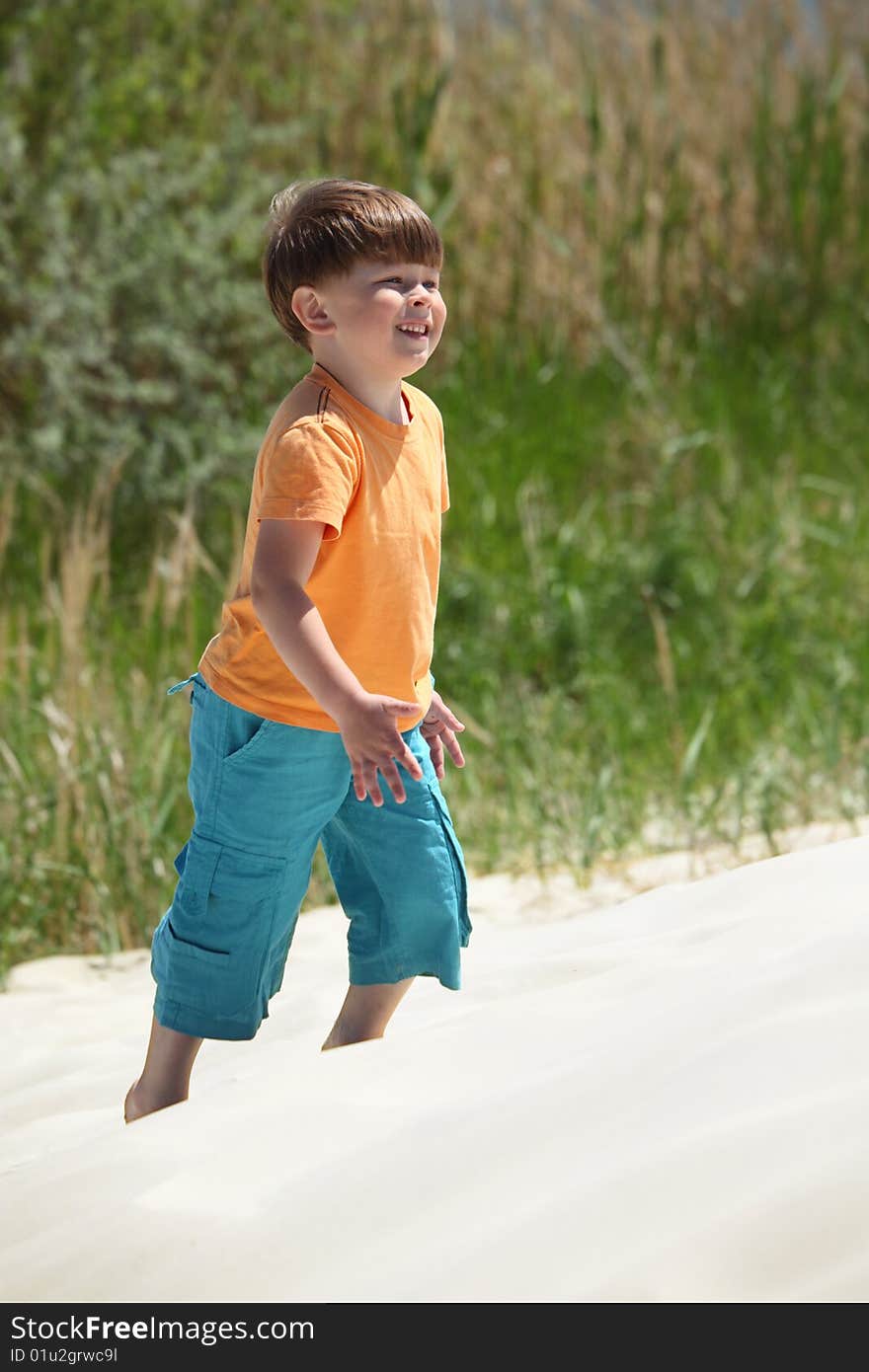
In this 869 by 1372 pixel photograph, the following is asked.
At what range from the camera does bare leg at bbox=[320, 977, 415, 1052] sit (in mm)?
2385

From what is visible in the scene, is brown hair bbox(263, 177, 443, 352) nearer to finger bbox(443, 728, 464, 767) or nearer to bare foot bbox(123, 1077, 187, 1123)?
finger bbox(443, 728, 464, 767)

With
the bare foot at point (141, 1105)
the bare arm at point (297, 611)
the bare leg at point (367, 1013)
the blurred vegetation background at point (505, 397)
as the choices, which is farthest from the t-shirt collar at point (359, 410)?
the blurred vegetation background at point (505, 397)

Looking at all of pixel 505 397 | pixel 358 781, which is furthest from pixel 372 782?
pixel 505 397

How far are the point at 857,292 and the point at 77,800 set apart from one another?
5.32 meters

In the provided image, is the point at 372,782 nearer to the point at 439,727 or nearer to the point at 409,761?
the point at 409,761

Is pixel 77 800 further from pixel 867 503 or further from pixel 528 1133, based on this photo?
pixel 867 503

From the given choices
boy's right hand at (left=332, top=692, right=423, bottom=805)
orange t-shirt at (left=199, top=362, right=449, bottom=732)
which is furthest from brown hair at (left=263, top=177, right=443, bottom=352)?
boy's right hand at (left=332, top=692, right=423, bottom=805)

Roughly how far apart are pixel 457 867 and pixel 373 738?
38 cm

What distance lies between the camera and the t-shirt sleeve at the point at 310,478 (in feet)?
6.80

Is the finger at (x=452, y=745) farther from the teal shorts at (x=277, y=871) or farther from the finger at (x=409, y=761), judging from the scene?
the finger at (x=409, y=761)

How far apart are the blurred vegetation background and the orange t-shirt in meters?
1.37

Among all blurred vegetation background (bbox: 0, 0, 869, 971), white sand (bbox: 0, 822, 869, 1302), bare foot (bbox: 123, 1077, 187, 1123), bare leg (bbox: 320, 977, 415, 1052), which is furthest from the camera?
blurred vegetation background (bbox: 0, 0, 869, 971)

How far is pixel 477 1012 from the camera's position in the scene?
224 centimetres
